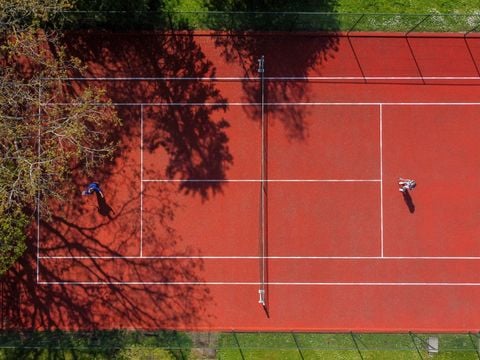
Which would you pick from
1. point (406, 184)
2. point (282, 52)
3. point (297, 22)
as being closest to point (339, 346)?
point (406, 184)

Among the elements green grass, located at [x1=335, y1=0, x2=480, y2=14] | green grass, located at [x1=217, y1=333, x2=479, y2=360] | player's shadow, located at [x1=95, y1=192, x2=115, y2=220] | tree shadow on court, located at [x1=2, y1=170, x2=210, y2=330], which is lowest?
green grass, located at [x1=217, y1=333, x2=479, y2=360]

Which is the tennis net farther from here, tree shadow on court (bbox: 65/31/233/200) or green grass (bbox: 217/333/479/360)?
green grass (bbox: 217/333/479/360)

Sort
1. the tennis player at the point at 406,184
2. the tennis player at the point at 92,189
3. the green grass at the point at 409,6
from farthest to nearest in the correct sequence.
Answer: the green grass at the point at 409,6 → the tennis player at the point at 406,184 → the tennis player at the point at 92,189

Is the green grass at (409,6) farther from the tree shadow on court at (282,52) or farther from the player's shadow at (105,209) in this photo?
the player's shadow at (105,209)

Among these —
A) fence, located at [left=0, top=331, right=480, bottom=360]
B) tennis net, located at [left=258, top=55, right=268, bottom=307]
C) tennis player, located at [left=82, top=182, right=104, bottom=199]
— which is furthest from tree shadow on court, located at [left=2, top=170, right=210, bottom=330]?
tennis net, located at [left=258, top=55, right=268, bottom=307]

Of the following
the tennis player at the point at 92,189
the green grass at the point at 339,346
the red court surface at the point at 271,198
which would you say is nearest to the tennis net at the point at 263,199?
the red court surface at the point at 271,198

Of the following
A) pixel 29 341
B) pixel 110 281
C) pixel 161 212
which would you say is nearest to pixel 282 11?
pixel 161 212

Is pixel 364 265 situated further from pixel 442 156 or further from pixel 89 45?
pixel 89 45
